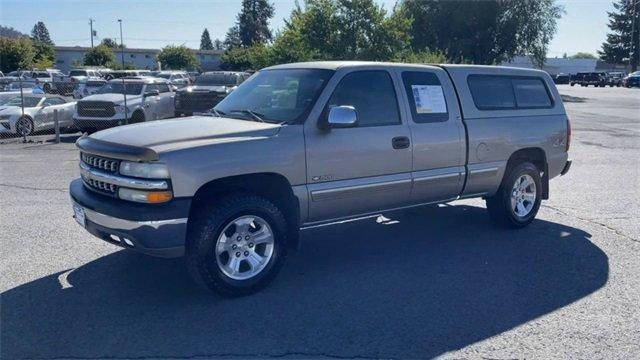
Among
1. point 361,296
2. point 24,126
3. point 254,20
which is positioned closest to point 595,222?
point 361,296

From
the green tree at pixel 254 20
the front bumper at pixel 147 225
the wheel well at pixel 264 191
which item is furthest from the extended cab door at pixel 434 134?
the green tree at pixel 254 20

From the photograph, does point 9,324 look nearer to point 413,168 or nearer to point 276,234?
point 276,234

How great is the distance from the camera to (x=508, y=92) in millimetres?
7129

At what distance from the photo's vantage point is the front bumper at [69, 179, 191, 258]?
4410 millimetres

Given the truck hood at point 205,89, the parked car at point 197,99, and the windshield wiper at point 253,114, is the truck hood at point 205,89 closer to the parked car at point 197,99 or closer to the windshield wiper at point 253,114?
the parked car at point 197,99

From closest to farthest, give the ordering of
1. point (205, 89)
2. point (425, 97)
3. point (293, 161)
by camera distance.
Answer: point (293, 161)
point (425, 97)
point (205, 89)

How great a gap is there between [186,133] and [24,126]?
46.4 feet

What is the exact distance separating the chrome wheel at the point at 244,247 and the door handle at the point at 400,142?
5.05 ft

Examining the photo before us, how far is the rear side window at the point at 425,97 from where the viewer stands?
5.99 m

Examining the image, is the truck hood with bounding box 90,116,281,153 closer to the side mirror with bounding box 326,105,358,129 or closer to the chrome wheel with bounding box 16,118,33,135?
the side mirror with bounding box 326,105,358,129

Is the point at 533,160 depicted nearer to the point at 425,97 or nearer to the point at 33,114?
the point at 425,97

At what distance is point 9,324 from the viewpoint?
4305 mm

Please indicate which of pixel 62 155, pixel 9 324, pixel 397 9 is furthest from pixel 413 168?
pixel 397 9

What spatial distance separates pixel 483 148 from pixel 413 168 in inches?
44.1
